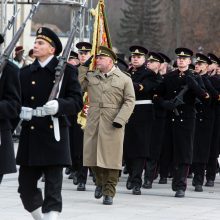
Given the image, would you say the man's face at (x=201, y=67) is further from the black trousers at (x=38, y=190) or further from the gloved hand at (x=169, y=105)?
the black trousers at (x=38, y=190)

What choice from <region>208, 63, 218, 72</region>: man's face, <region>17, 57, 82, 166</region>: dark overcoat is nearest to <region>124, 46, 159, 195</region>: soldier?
<region>208, 63, 218, 72</region>: man's face

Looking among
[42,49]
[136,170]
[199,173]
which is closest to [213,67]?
[199,173]

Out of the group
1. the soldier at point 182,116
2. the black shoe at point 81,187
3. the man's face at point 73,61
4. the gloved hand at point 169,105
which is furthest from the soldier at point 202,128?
the man's face at point 73,61

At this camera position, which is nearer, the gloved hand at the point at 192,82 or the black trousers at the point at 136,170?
the gloved hand at the point at 192,82

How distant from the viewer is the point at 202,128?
1475 cm

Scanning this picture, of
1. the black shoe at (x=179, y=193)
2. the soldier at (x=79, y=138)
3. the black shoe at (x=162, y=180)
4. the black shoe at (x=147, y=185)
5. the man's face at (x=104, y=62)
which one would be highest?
the man's face at (x=104, y=62)

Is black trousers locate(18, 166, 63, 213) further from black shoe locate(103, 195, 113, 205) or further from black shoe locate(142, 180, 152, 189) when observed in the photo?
black shoe locate(142, 180, 152, 189)

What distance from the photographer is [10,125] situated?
27.9ft

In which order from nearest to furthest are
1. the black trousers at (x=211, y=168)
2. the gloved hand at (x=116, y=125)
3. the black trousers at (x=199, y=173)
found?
1. the gloved hand at (x=116, y=125)
2. the black trousers at (x=199, y=173)
3. the black trousers at (x=211, y=168)

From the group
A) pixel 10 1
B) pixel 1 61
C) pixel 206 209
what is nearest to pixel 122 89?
pixel 206 209

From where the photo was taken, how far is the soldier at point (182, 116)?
13.2m

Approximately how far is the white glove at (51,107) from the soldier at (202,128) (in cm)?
594

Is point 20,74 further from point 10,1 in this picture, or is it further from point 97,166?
point 10,1

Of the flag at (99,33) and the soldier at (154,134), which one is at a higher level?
the flag at (99,33)
